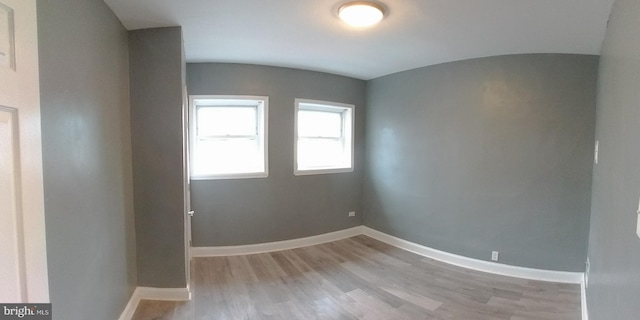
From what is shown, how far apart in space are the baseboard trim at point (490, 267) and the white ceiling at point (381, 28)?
2.27m

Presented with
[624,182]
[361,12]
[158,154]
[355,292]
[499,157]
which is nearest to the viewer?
[624,182]

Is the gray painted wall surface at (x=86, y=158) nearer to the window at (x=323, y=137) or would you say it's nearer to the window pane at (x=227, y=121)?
the window pane at (x=227, y=121)

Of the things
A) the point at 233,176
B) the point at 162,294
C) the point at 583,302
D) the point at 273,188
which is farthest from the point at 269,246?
the point at 583,302

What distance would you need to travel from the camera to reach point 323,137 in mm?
3957

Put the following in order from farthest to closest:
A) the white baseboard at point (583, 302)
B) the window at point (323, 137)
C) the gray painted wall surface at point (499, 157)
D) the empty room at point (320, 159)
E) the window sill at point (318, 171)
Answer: the window at point (323, 137), the window sill at point (318, 171), the gray painted wall surface at point (499, 157), the white baseboard at point (583, 302), the empty room at point (320, 159)

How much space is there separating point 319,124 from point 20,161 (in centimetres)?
336

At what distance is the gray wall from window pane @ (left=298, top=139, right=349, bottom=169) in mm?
222

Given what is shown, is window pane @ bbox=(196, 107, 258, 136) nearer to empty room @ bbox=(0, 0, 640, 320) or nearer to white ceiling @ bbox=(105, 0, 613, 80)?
empty room @ bbox=(0, 0, 640, 320)

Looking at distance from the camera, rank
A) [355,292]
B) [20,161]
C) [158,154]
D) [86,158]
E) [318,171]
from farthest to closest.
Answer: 1. [318,171]
2. [355,292]
3. [158,154]
4. [86,158]
5. [20,161]

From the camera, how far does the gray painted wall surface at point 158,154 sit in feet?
7.12

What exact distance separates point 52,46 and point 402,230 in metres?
3.81

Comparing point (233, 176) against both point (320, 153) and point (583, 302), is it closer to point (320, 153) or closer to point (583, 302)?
point (320, 153)

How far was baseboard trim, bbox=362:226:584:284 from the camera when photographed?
2.67 metres

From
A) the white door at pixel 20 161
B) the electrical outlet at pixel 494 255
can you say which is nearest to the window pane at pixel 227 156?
the white door at pixel 20 161
